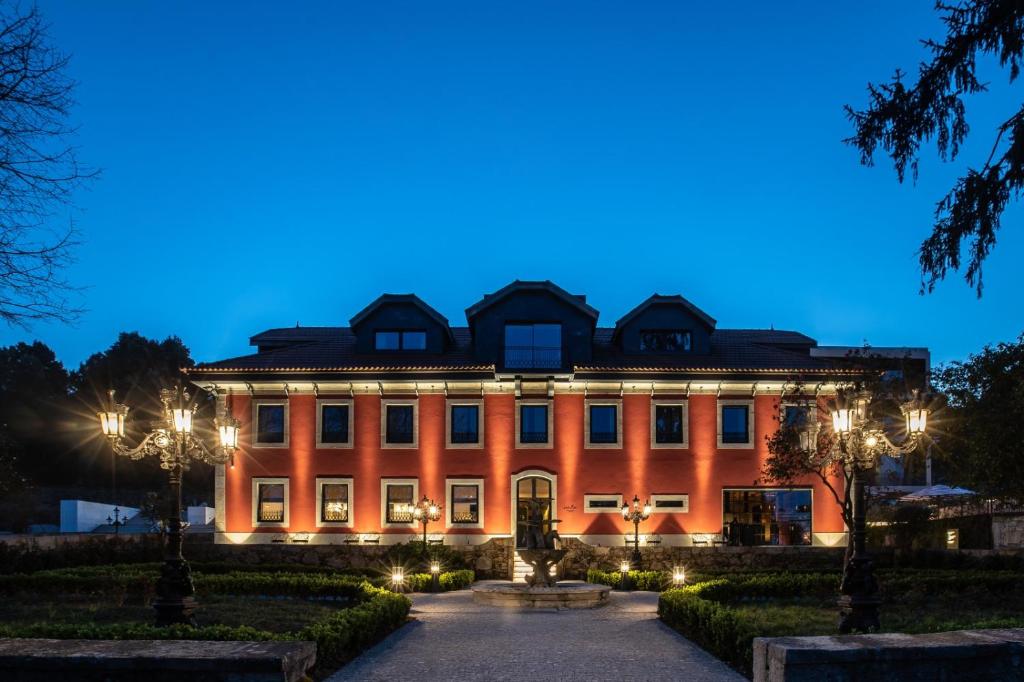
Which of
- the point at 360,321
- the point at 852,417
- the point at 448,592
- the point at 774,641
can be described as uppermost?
the point at 360,321

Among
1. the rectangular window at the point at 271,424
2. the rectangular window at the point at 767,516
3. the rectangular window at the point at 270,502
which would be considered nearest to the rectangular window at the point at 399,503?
the rectangular window at the point at 270,502

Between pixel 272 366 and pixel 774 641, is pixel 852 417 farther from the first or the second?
pixel 272 366

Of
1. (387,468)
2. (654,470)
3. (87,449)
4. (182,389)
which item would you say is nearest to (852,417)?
(182,389)

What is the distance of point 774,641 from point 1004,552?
18.4 meters

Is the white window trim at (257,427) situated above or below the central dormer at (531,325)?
below

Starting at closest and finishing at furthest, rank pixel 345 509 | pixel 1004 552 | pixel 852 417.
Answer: pixel 852 417
pixel 1004 552
pixel 345 509

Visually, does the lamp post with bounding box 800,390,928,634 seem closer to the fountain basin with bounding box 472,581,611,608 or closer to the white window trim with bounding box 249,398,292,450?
the fountain basin with bounding box 472,581,611,608

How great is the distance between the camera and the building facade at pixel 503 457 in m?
31.1

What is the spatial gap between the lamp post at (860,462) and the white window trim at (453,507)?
55.8ft

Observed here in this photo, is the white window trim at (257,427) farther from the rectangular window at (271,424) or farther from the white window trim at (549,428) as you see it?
the white window trim at (549,428)

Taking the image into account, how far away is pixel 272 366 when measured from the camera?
103 ft

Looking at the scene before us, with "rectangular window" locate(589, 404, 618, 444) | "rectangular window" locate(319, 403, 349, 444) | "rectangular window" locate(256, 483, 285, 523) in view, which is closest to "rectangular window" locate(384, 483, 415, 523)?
"rectangular window" locate(319, 403, 349, 444)

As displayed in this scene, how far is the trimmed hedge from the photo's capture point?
859 centimetres

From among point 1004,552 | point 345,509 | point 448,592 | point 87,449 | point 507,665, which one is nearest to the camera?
point 507,665
